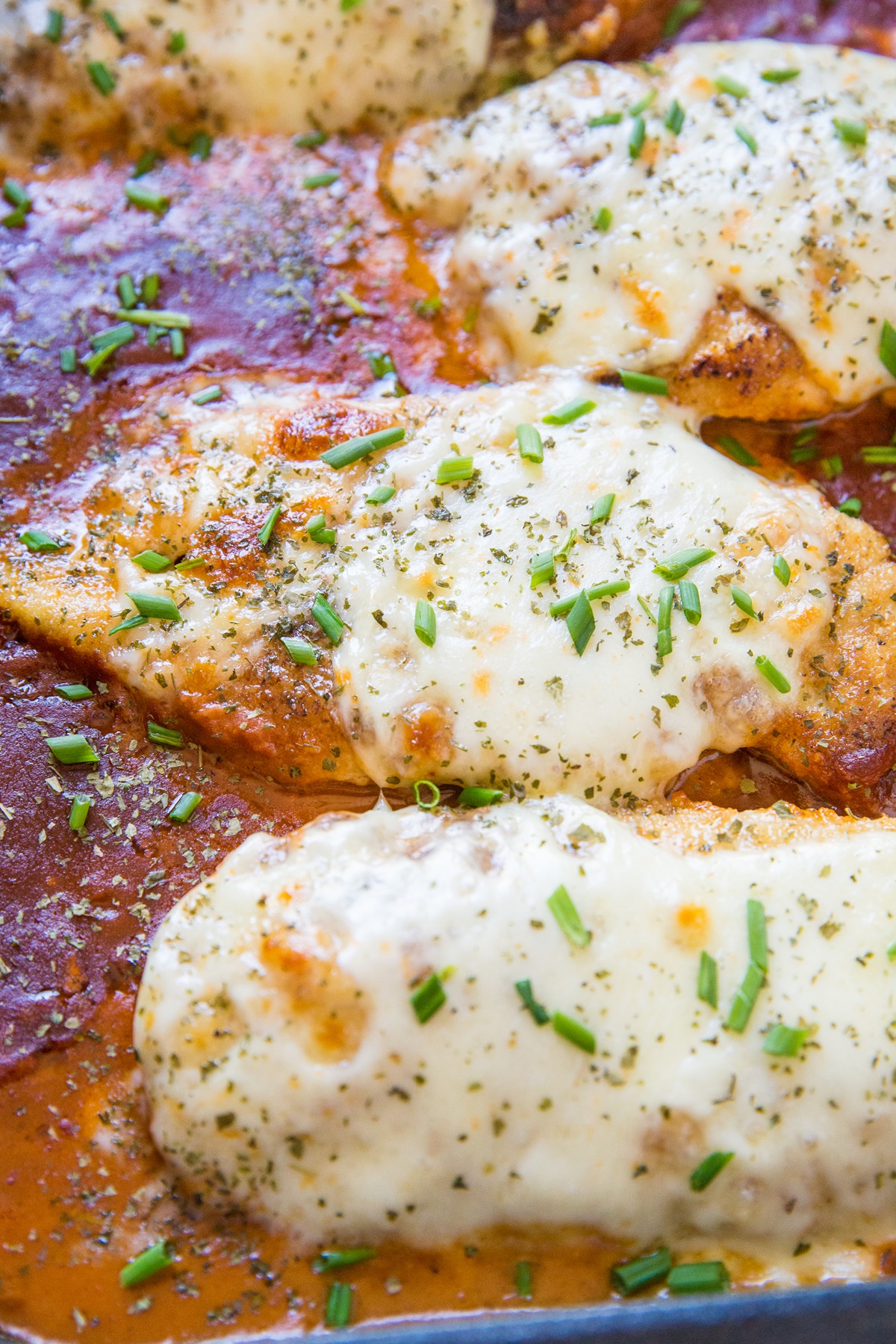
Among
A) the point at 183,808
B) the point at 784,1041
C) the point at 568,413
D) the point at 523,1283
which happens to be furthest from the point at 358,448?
the point at 523,1283

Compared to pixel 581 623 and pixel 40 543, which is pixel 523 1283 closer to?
pixel 581 623

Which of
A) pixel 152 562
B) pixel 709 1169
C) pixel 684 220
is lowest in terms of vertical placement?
pixel 709 1169

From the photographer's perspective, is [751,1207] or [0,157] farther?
[0,157]

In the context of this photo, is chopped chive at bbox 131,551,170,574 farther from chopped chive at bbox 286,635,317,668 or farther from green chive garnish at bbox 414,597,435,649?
green chive garnish at bbox 414,597,435,649

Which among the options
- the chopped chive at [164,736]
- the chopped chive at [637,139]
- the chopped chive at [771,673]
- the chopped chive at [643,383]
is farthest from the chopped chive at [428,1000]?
the chopped chive at [637,139]

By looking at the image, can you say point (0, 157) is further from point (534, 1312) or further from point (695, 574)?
point (534, 1312)

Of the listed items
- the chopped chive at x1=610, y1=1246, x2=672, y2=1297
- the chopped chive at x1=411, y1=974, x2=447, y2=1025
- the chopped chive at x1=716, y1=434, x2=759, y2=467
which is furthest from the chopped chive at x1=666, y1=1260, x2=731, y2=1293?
the chopped chive at x1=716, y1=434, x2=759, y2=467

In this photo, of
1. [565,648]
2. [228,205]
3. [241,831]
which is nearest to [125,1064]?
[241,831]
